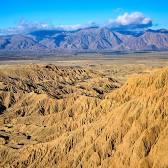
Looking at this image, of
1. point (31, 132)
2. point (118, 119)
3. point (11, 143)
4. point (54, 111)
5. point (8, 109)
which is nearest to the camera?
point (118, 119)

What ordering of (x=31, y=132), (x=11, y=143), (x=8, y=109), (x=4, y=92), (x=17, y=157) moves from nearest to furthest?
(x=17, y=157) → (x=11, y=143) → (x=31, y=132) → (x=8, y=109) → (x=4, y=92)

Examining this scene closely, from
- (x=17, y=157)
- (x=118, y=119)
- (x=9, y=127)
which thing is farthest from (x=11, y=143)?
(x=118, y=119)

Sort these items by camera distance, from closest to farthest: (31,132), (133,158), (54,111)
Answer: (133,158) → (31,132) → (54,111)

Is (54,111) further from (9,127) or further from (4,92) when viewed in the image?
(4,92)

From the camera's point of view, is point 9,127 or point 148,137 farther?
point 9,127

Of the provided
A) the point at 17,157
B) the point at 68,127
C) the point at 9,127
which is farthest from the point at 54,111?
the point at 17,157

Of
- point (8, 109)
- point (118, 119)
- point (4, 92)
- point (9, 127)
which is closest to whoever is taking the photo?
point (118, 119)

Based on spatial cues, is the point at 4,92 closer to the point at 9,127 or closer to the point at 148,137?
the point at 9,127

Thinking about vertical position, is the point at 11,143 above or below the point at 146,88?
below

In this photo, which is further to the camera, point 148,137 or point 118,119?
point 118,119
